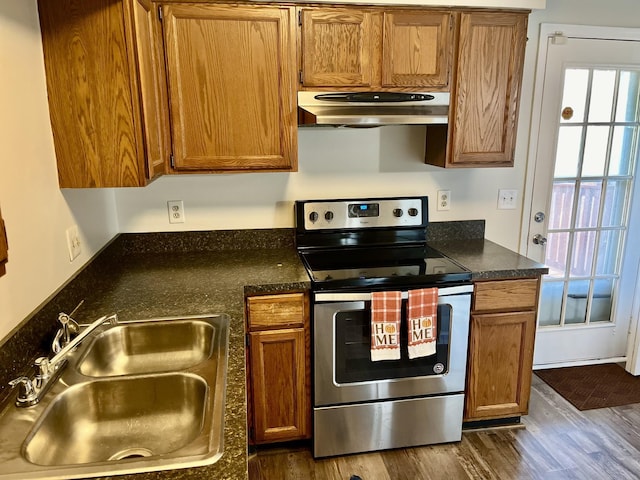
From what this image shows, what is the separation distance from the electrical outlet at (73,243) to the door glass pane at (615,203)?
9.35 feet

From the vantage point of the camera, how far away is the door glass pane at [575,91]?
263cm

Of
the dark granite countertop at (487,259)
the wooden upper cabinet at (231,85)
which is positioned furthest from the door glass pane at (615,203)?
the wooden upper cabinet at (231,85)

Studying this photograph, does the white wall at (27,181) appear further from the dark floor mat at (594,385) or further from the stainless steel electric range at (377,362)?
the dark floor mat at (594,385)

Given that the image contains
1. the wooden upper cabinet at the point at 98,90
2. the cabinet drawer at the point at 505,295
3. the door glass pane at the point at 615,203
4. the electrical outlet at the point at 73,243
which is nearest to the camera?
the wooden upper cabinet at the point at 98,90

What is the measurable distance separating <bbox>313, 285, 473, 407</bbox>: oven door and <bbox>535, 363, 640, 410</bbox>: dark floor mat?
0.92m

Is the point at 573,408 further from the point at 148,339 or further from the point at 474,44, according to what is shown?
the point at 148,339

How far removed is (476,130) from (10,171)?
6.31ft

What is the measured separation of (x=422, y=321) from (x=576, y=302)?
4.79 ft

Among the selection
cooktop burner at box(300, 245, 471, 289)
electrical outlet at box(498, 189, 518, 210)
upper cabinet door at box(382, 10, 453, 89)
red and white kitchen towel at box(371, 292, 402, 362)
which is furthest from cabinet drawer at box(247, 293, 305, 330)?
electrical outlet at box(498, 189, 518, 210)

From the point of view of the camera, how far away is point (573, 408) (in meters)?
2.62

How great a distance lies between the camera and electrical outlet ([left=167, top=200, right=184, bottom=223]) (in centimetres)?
245

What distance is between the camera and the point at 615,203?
2865mm

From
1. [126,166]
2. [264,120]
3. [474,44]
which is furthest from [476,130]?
[126,166]

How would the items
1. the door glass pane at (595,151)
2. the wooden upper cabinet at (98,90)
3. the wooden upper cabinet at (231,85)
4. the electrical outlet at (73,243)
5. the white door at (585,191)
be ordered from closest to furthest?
the wooden upper cabinet at (98,90), the electrical outlet at (73,243), the wooden upper cabinet at (231,85), the white door at (585,191), the door glass pane at (595,151)
